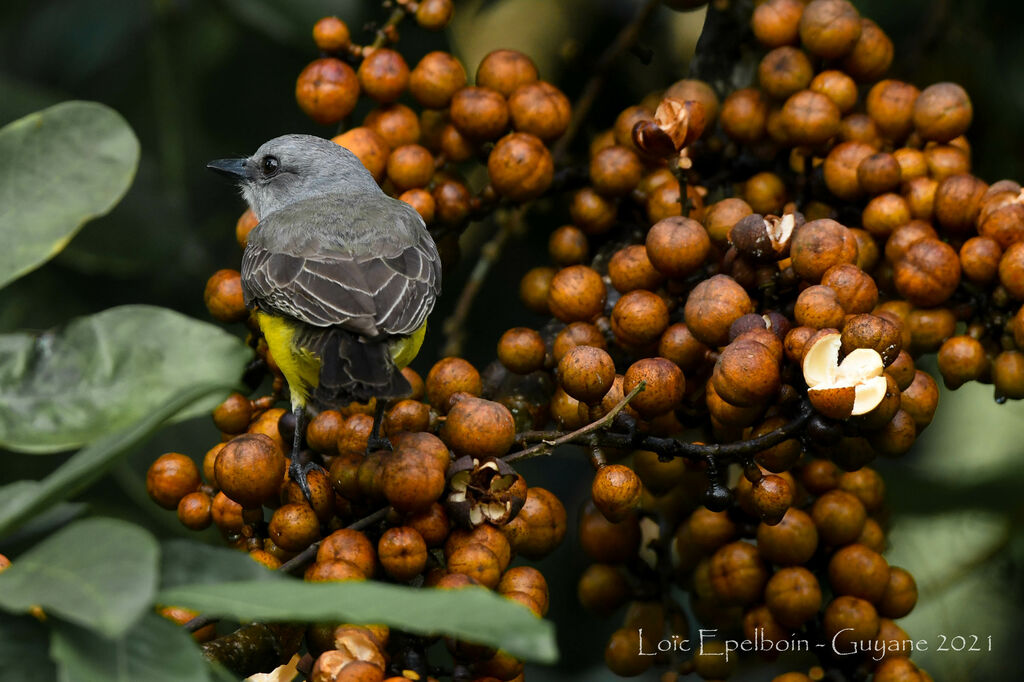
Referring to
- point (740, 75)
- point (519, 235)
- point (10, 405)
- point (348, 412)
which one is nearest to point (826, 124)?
point (740, 75)

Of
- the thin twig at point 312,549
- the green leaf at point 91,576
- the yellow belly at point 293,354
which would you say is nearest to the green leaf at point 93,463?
the green leaf at point 91,576

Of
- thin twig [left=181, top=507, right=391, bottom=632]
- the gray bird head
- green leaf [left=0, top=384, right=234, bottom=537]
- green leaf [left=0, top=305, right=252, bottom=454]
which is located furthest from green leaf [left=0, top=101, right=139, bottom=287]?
the gray bird head

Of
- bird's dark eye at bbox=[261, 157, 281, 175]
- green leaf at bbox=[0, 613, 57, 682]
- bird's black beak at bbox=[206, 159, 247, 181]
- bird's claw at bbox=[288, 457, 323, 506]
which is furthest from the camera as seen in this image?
bird's dark eye at bbox=[261, 157, 281, 175]

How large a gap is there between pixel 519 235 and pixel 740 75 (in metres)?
0.63

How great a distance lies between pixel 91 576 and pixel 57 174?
1.44 ft

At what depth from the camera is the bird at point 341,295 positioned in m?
1.90

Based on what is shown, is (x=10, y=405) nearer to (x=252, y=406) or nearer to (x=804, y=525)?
(x=252, y=406)

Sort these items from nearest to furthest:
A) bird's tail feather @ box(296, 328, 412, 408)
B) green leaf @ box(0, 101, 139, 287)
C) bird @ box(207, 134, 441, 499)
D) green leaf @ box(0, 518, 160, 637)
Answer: green leaf @ box(0, 518, 160, 637) → green leaf @ box(0, 101, 139, 287) → bird's tail feather @ box(296, 328, 412, 408) → bird @ box(207, 134, 441, 499)

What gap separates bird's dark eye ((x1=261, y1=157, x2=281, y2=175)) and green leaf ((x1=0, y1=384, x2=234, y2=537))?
2.11 m

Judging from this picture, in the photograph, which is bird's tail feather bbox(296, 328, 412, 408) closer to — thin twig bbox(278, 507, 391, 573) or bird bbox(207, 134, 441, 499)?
bird bbox(207, 134, 441, 499)

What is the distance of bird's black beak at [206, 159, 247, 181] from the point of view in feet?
8.88

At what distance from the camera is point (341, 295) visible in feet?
7.01

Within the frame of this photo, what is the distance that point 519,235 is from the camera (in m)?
2.59

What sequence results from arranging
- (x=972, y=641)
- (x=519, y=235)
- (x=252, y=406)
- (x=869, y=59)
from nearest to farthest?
1. (x=252, y=406)
2. (x=869, y=59)
3. (x=972, y=641)
4. (x=519, y=235)
